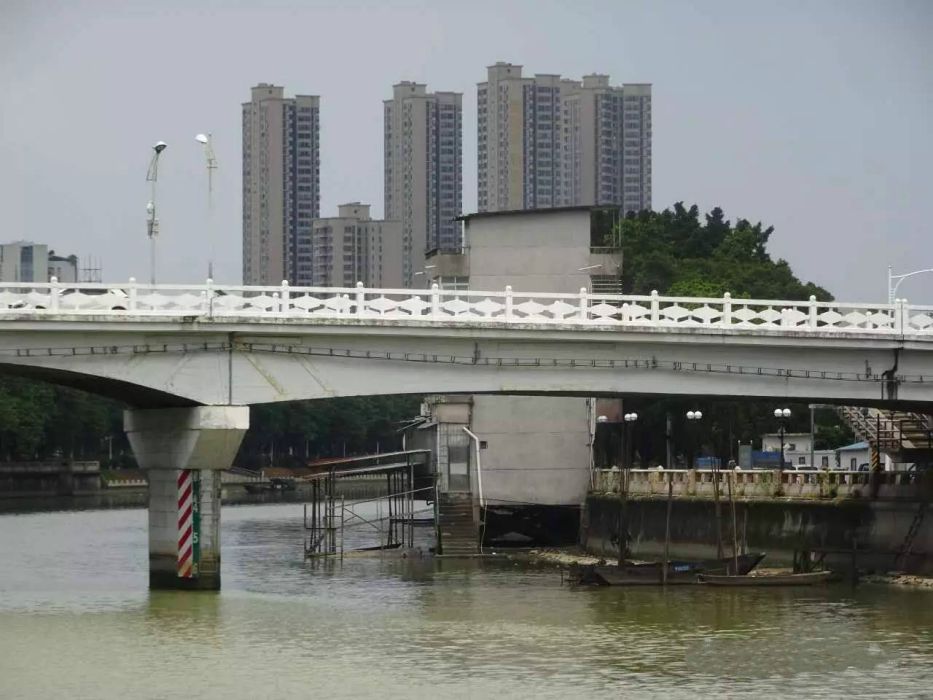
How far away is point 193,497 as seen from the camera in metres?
50.0

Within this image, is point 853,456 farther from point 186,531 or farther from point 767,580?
point 186,531

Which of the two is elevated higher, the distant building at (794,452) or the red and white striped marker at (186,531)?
the distant building at (794,452)

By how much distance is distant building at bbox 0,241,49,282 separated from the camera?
17162 centimetres

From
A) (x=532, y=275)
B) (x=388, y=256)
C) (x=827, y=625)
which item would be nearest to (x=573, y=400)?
(x=532, y=275)

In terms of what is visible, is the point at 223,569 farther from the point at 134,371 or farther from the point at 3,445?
the point at 3,445

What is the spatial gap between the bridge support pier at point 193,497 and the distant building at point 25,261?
403 feet

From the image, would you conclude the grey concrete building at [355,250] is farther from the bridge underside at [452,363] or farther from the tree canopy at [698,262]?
the bridge underside at [452,363]

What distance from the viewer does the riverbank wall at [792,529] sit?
57.6 m

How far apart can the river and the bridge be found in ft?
13.7

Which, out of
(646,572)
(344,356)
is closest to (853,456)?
(646,572)

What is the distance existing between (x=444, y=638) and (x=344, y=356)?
1093 cm

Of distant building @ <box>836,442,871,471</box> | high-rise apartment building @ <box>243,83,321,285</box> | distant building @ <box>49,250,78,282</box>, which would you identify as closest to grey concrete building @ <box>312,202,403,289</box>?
high-rise apartment building @ <box>243,83,321,285</box>

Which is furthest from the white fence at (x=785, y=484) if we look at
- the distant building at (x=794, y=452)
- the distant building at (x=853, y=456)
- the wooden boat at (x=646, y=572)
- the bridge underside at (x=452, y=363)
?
the distant building at (x=794, y=452)

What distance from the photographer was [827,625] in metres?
45.3
